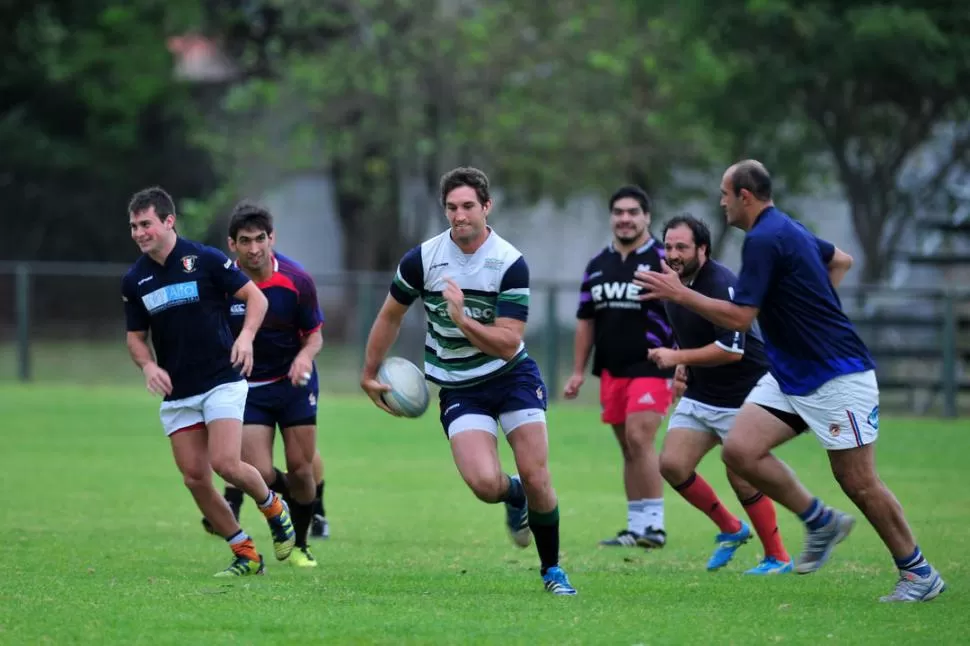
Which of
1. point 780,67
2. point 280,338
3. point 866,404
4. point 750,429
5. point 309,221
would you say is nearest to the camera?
point 866,404

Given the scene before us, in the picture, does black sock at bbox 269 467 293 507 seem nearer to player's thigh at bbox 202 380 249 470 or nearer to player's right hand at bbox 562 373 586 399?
player's thigh at bbox 202 380 249 470

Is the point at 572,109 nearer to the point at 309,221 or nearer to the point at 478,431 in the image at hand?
the point at 309,221

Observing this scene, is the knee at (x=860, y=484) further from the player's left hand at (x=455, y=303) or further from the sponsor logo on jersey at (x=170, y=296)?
the sponsor logo on jersey at (x=170, y=296)

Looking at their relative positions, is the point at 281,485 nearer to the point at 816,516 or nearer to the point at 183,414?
the point at 183,414

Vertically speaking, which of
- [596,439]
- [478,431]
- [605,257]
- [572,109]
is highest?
[572,109]

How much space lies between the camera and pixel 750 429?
881 cm

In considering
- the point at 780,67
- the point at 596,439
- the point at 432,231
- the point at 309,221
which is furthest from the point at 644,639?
the point at 309,221

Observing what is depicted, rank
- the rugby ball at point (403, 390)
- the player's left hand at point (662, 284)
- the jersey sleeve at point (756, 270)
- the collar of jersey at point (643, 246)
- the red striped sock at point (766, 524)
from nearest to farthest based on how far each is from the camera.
Answer: the player's left hand at point (662, 284)
the jersey sleeve at point (756, 270)
the rugby ball at point (403, 390)
the red striped sock at point (766, 524)
the collar of jersey at point (643, 246)

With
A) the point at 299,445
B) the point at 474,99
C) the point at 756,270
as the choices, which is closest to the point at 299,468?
the point at 299,445

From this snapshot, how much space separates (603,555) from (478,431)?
264 centimetres

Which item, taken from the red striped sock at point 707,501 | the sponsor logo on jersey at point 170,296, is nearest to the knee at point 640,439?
the red striped sock at point 707,501

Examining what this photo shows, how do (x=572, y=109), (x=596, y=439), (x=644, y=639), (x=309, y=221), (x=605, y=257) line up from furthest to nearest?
1. (x=309, y=221)
2. (x=572, y=109)
3. (x=596, y=439)
4. (x=605, y=257)
5. (x=644, y=639)

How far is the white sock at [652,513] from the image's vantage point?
11.5m

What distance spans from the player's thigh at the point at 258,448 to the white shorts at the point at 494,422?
7.00 ft
